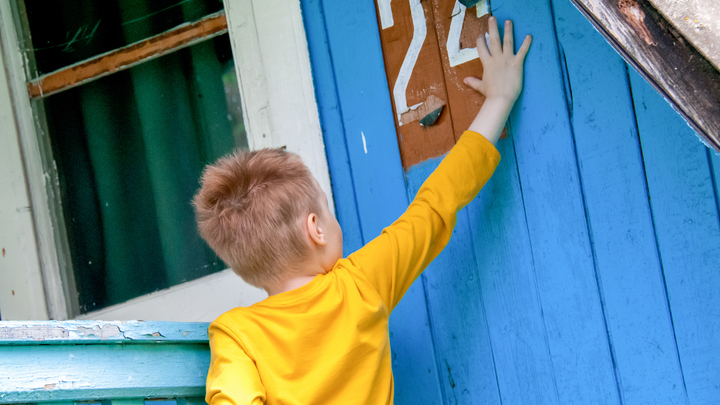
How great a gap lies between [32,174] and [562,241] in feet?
6.21

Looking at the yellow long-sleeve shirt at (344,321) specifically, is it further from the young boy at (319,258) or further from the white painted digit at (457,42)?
the white painted digit at (457,42)

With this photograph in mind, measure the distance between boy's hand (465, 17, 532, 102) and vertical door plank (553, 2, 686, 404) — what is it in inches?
4.4

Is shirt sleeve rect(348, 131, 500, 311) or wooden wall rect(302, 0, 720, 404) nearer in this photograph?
wooden wall rect(302, 0, 720, 404)

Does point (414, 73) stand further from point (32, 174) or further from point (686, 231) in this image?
point (32, 174)

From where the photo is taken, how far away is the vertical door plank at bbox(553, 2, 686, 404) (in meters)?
1.22

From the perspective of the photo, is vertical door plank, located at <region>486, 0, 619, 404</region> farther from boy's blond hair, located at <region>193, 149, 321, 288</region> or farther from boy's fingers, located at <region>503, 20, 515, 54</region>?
boy's blond hair, located at <region>193, 149, 321, 288</region>

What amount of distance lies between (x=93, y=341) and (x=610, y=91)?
124 centimetres

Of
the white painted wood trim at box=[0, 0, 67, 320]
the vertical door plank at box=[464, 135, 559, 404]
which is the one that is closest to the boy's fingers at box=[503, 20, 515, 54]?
the vertical door plank at box=[464, 135, 559, 404]

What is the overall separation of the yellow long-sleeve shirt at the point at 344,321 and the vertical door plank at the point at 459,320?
Result: 0.48 feet

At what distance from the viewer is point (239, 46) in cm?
182

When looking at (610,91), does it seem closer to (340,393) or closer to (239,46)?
(340,393)

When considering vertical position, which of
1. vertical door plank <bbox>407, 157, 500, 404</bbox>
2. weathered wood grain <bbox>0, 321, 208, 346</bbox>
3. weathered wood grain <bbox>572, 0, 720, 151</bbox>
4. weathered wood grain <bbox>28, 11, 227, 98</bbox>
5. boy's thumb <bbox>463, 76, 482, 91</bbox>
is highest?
weathered wood grain <bbox>28, 11, 227, 98</bbox>

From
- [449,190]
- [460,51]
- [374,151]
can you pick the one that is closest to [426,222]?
[449,190]

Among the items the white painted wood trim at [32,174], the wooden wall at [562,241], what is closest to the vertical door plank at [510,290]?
the wooden wall at [562,241]
